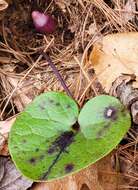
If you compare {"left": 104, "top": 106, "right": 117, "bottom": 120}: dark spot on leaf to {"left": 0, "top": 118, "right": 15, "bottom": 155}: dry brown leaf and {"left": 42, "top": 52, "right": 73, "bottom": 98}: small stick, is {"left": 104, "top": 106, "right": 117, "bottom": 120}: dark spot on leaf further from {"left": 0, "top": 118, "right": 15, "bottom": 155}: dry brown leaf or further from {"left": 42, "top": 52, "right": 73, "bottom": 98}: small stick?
{"left": 0, "top": 118, "right": 15, "bottom": 155}: dry brown leaf

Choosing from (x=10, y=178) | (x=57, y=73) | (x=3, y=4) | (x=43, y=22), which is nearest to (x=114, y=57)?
(x=57, y=73)

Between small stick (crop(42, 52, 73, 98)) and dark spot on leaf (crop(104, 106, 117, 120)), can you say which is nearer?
dark spot on leaf (crop(104, 106, 117, 120))

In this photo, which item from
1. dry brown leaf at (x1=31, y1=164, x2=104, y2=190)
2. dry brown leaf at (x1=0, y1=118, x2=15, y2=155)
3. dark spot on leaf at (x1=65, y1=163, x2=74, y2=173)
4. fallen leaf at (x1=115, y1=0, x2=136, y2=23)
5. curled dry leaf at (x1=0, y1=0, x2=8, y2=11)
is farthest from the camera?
fallen leaf at (x1=115, y1=0, x2=136, y2=23)

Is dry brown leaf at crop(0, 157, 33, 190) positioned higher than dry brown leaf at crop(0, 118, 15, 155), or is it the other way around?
dry brown leaf at crop(0, 118, 15, 155)

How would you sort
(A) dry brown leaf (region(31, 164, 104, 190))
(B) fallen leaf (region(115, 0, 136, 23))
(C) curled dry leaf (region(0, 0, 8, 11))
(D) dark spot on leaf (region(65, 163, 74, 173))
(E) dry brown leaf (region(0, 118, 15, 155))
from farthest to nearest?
(B) fallen leaf (region(115, 0, 136, 23))
(C) curled dry leaf (region(0, 0, 8, 11))
(E) dry brown leaf (region(0, 118, 15, 155))
(A) dry brown leaf (region(31, 164, 104, 190))
(D) dark spot on leaf (region(65, 163, 74, 173))

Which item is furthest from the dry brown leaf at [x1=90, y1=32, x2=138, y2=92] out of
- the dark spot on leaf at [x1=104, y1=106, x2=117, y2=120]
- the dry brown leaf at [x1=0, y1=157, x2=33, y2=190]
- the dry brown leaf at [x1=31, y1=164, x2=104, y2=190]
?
the dry brown leaf at [x1=0, y1=157, x2=33, y2=190]

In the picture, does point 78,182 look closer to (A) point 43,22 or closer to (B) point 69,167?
(B) point 69,167

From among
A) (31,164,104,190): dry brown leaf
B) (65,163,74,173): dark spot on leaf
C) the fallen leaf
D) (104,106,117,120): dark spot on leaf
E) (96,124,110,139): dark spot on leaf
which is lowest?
(31,164,104,190): dry brown leaf

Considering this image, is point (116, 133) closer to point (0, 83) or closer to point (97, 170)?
point (97, 170)
